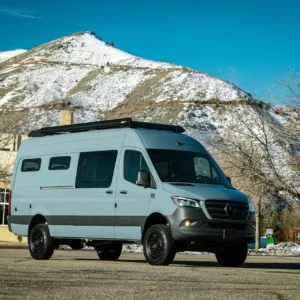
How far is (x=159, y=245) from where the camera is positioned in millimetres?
16453

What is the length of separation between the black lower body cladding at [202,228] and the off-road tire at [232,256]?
36.0 inches

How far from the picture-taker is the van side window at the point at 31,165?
64.8 ft

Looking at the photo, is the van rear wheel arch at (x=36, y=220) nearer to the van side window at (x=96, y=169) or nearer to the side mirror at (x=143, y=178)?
the van side window at (x=96, y=169)

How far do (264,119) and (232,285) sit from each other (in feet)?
81.6

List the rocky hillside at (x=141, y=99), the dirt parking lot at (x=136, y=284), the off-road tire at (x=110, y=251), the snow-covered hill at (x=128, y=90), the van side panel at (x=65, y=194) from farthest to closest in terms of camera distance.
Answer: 1. the snow-covered hill at (x=128, y=90)
2. the rocky hillside at (x=141, y=99)
3. the off-road tire at (x=110, y=251)
4. the van side panel at (x=65, y=194)
5. the dirt parking lot at (x=136, y=284)

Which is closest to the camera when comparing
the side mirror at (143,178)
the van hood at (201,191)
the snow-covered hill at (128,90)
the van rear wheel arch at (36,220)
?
the van hood at (201,191)

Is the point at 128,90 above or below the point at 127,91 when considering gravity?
above

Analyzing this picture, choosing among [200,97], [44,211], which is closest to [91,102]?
[200,97]

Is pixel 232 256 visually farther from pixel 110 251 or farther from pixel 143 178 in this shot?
pixel 110 251

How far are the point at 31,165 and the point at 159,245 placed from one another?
16.0 ft

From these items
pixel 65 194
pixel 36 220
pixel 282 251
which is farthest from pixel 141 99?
pixel 65 194

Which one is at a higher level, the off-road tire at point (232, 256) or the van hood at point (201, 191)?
the van hood at point (201, 191)

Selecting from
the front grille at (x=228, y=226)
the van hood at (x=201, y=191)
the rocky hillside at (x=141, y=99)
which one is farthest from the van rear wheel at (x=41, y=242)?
the rocky hillside at (x=141, y=99)

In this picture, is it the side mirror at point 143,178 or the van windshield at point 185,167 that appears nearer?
the side mirror at point 143,178
